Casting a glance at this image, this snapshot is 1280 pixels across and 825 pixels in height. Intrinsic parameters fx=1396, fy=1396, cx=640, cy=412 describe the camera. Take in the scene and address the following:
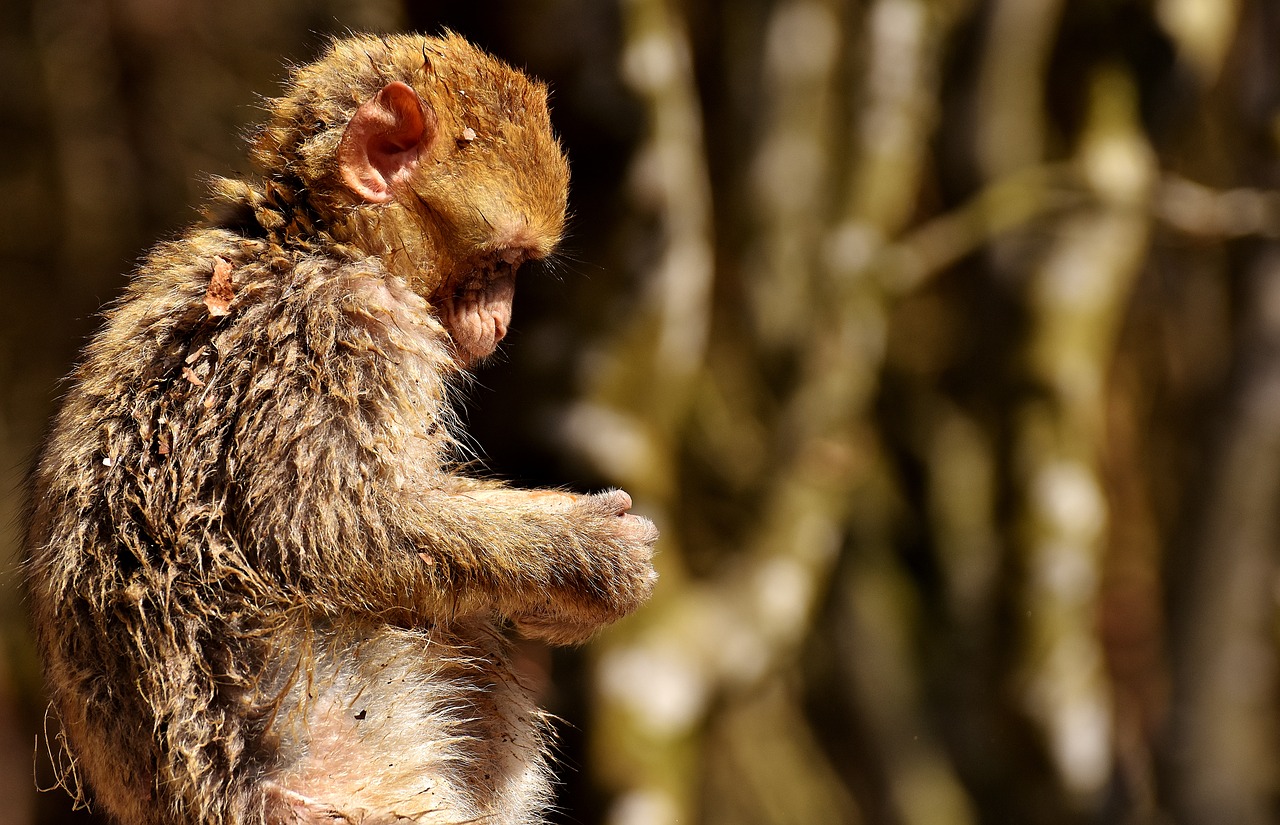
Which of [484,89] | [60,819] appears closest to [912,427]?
[60,819]

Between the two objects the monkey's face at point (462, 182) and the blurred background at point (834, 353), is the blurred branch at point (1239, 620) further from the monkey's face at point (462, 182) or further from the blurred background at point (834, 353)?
the monkey's face at point (462, 182)

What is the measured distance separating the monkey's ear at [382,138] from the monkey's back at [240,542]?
0.20 meters

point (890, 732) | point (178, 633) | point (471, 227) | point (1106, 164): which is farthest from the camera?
point (890, 732)

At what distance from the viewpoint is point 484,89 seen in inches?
114

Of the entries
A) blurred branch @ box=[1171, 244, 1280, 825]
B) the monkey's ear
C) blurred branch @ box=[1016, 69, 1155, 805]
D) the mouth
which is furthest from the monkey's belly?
blurred branch @ box=[1171, 244, 1280, 825]

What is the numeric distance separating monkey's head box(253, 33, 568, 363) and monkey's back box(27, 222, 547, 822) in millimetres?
172

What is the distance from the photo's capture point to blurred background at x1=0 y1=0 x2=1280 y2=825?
15.6 ft

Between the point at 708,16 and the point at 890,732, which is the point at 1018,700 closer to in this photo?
the point at 890,732

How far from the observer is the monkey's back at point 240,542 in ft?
8.04

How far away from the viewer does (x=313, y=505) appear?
8.07 feet

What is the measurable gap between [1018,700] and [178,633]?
13.8 ft

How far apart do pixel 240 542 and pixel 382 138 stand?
86 cm

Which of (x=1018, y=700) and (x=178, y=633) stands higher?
(x=1018, y=700)

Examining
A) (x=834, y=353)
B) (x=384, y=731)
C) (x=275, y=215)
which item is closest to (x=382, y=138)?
(x=275, y=215)
